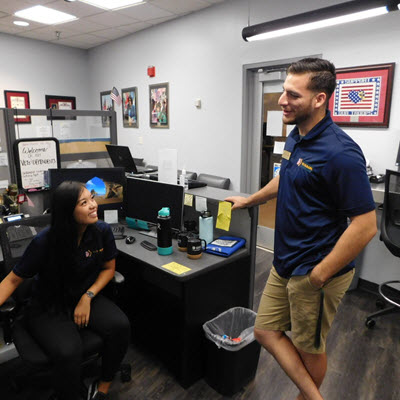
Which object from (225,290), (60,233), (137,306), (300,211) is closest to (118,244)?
(137,306)

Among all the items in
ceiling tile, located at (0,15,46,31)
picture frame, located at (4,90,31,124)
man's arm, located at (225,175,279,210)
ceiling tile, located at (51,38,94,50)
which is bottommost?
man's arm, located at (225,175,279,210)

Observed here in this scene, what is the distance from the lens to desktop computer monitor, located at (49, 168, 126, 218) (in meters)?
2.35

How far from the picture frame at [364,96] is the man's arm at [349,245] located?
198 centimetres

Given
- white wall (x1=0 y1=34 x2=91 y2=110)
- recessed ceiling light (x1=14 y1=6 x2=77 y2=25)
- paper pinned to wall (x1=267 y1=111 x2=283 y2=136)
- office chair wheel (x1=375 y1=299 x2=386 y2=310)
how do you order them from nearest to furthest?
office chair wheel (x1=375 y1=299 x2=386 y2=310), paper pinned to wall (x1=267 y1=111 x2=283 y2=136), recessed ceiling light (x1=14 y1=6 x2=77 y2=25), white wall (x1=0 y1=34 x2=91 y2=110)

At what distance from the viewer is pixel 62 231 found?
1.60 metres

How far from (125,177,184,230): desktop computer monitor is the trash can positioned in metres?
0.64

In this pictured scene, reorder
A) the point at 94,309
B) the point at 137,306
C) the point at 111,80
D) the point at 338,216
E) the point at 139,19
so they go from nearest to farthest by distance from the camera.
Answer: the point at 338,216
the point at 94,309
the point at 137,306
the point at 139,19
the point at 111,80

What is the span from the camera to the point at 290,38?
3400mm

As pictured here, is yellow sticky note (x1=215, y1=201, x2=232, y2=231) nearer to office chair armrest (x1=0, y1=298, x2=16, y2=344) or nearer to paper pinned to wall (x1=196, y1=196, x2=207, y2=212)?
paper pinned to wall (x1=196, y1=196, x2=207, y2=212)

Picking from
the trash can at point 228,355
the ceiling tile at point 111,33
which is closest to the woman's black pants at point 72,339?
the trash can at point 228,355

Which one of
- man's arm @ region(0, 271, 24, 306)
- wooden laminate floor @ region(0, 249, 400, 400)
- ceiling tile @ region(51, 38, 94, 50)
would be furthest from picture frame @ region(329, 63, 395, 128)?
ceiling tile @ region(51, 38, 94, 50)

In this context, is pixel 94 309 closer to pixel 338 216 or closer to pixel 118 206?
pixel 118 206

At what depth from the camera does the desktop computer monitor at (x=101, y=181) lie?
7.70 feet

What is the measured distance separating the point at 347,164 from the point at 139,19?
416 cm
